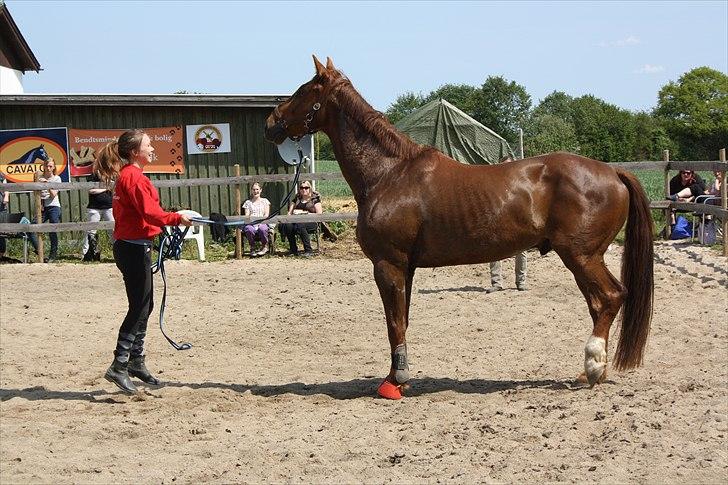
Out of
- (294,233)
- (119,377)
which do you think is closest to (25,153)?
(294,233)

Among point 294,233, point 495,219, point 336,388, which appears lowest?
point 336,388

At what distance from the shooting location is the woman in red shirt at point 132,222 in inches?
236

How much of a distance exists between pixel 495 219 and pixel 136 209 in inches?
101

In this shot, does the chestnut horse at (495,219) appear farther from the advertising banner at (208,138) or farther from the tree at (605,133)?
the tree at (605,133)

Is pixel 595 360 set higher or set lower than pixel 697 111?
lower

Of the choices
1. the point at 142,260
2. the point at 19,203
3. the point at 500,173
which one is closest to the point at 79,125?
the point at 19,203

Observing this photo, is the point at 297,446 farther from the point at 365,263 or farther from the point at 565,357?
the point at 365,263

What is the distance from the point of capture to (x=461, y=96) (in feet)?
182

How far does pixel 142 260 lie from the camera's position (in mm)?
6176

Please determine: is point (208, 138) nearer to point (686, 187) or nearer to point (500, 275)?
point (500, 275)

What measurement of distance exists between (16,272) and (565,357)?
8.72 metres

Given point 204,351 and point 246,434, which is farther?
point 204,351

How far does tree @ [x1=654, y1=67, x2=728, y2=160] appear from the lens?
2477 inches

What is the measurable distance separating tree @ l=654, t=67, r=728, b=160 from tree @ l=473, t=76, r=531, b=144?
15.8 m
